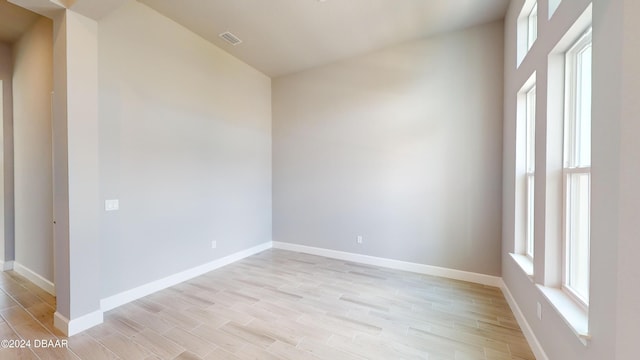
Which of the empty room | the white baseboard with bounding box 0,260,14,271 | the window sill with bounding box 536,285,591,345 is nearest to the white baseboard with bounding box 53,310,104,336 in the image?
the empty room

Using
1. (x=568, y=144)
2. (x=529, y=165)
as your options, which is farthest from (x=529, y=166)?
(x=568, y=144)

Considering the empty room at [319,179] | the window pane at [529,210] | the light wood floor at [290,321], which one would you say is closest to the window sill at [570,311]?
the empty room at [319,179]

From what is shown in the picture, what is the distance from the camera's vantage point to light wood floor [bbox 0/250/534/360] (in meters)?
2.09

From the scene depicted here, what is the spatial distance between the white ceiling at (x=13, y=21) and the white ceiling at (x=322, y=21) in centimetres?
139

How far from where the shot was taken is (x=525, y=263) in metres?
2.39

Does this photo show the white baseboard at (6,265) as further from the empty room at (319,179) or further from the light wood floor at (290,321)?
the light wood floor at (290,321)

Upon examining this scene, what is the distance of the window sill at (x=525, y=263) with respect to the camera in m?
2.19

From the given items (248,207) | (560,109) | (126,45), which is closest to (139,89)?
(126,45)

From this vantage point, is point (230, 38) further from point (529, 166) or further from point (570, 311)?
point (570, 311)

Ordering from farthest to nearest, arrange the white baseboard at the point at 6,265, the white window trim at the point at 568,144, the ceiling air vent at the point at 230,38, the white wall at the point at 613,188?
1. the white baseboard at the point at 6,265
2. the ceiling air vent at the point at 230,38
3. the white window trim at the point at 568,144
4. the white wall at the point at 613,188

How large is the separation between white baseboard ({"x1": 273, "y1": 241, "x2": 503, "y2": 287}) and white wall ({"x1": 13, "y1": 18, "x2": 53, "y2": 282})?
3.23 m

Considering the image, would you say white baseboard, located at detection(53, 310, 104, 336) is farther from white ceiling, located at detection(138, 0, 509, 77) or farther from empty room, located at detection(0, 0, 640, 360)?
white ceiling, located at detection(138, 0, 509, 77)

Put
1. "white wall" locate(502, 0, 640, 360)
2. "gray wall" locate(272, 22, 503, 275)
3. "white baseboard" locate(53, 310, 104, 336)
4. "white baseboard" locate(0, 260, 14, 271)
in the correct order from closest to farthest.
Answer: "white wall" locate(502, 0, 640, 360)
"white baseboard" locate(53, 310, 104, 336)
"gray wall" locate(272, 22, 503, 275)
"white baseboard" locate(0, 260, 14, 271)

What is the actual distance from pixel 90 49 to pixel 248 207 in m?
2.90
